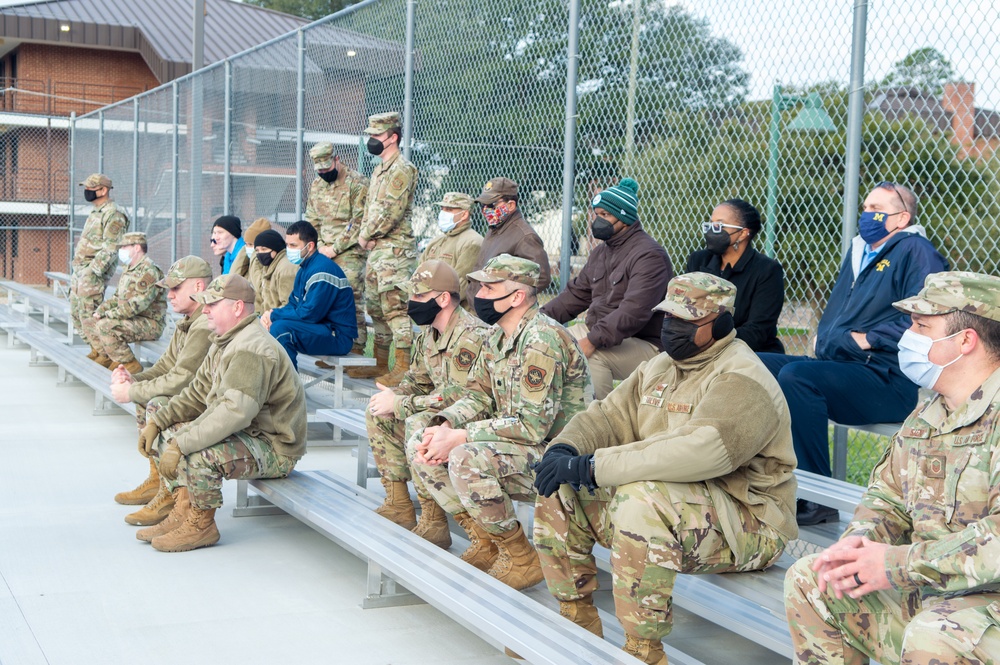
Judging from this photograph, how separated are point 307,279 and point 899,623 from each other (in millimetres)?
5888

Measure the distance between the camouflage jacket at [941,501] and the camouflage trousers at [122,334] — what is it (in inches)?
326

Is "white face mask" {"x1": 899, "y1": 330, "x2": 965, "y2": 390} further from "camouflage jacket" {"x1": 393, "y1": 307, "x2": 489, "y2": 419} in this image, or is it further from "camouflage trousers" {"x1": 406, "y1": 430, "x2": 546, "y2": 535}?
"camouflage jacket" {"x1": 393, "y1": 307, "x2": 489, "y2": 419}

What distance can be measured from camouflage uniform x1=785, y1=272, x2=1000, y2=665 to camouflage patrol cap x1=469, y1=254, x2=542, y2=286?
182cm

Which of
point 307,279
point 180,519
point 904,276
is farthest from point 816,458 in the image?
point 307,279

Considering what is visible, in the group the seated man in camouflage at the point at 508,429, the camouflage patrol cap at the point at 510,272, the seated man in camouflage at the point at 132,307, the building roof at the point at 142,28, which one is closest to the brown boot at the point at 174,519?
the seated man in camouflage at the point at 508,429

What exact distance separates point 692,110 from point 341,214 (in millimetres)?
4054

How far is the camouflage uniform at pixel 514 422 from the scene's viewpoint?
4422mm

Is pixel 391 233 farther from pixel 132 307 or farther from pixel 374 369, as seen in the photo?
pixel 132 307

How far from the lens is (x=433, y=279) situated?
17.1ft

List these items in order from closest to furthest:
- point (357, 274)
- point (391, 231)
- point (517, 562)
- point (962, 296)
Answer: point (962, 296)
point (517, 562)
point (391, 231)
point (357, 274)

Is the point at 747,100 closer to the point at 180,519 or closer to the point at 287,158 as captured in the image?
the point at 180,519

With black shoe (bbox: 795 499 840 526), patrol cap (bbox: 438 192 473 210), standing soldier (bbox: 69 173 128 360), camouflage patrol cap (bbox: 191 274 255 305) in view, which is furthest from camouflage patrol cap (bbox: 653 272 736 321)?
standing soldier (bbox: 69 173 128 360)

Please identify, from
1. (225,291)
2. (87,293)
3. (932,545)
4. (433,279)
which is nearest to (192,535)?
(225,291)

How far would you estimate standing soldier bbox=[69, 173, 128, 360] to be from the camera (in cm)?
1166
